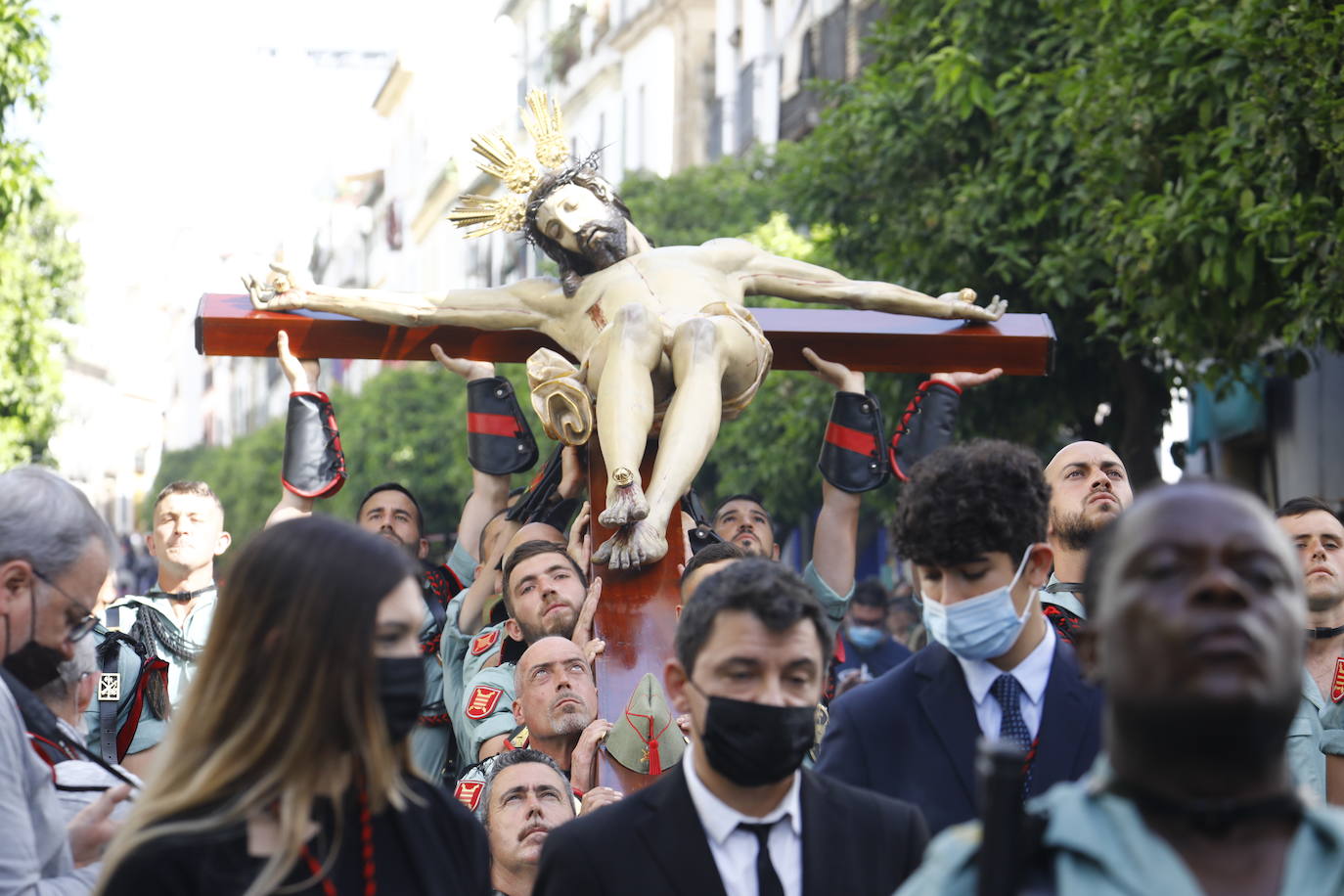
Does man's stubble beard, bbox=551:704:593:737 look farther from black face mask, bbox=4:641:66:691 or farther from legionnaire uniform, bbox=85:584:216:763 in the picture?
black face mask, bbox=4:641:66:691

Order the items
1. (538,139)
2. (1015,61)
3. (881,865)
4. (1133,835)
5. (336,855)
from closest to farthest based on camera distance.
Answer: (1133,835)
(336,855)
(881,865)
(538,139)
(1015,61)

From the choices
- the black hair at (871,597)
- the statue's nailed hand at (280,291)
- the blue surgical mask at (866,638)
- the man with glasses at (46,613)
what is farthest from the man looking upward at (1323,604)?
the black hair at (871,597)

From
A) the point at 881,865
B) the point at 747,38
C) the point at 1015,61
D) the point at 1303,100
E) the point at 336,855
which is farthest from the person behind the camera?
the point at 747,38

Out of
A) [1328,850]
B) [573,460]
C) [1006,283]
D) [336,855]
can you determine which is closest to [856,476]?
[573,460]

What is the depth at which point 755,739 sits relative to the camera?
343 cm

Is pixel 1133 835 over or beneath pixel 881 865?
over

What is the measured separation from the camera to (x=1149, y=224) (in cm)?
1143

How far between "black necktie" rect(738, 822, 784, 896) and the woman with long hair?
606 mm

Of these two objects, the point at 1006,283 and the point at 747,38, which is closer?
the point at 1006,283

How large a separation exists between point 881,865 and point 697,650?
48 cm

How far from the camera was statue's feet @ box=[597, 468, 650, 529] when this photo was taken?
6.18 metres

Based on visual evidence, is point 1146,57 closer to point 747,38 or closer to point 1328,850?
point 1328,850

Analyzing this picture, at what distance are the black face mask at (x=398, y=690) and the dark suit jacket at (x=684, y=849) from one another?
527mm

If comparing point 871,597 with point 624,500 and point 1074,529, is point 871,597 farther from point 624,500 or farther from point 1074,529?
point 1074,529
